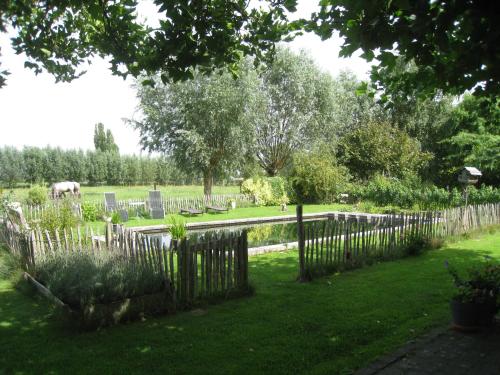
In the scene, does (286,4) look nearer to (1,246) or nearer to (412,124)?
(1,246)

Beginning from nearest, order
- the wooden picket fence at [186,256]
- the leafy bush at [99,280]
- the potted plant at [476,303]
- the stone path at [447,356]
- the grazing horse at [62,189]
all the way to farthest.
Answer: the stone path at [447,356] → the potted plant at [476,303] → the leafy bush at [99,280] → the wooden picket fence at [186,256] → the grazing horse at [62,189]

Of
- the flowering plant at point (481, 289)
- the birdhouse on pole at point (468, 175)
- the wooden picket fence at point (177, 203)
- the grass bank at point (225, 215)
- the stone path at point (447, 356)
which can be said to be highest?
the birdhouse on pole at point (468, 175)

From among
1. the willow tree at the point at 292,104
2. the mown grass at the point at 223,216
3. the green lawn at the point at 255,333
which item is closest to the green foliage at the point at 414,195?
the mown grass at the point at 223,216

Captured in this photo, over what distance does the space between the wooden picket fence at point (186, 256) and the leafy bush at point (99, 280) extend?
224 millimetres

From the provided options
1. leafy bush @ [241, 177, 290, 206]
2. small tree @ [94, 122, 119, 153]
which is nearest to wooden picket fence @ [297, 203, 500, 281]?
leafy bush @ [241, 177, 290, 206]

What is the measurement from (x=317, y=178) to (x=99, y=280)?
2095cm

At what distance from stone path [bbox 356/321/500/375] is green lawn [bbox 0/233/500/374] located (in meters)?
0.22

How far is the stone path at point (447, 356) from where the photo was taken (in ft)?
13.8

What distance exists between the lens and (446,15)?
3.41 m

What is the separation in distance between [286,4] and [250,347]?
4698 mm

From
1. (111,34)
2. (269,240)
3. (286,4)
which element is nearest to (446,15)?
(286,4)

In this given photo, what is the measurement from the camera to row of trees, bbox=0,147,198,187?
172 feet

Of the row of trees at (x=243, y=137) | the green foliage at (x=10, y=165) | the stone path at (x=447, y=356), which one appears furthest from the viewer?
the green foliage at (x=10, y=165)

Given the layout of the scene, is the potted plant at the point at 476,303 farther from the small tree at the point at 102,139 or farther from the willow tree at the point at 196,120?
the small tree at the point at 102,139
